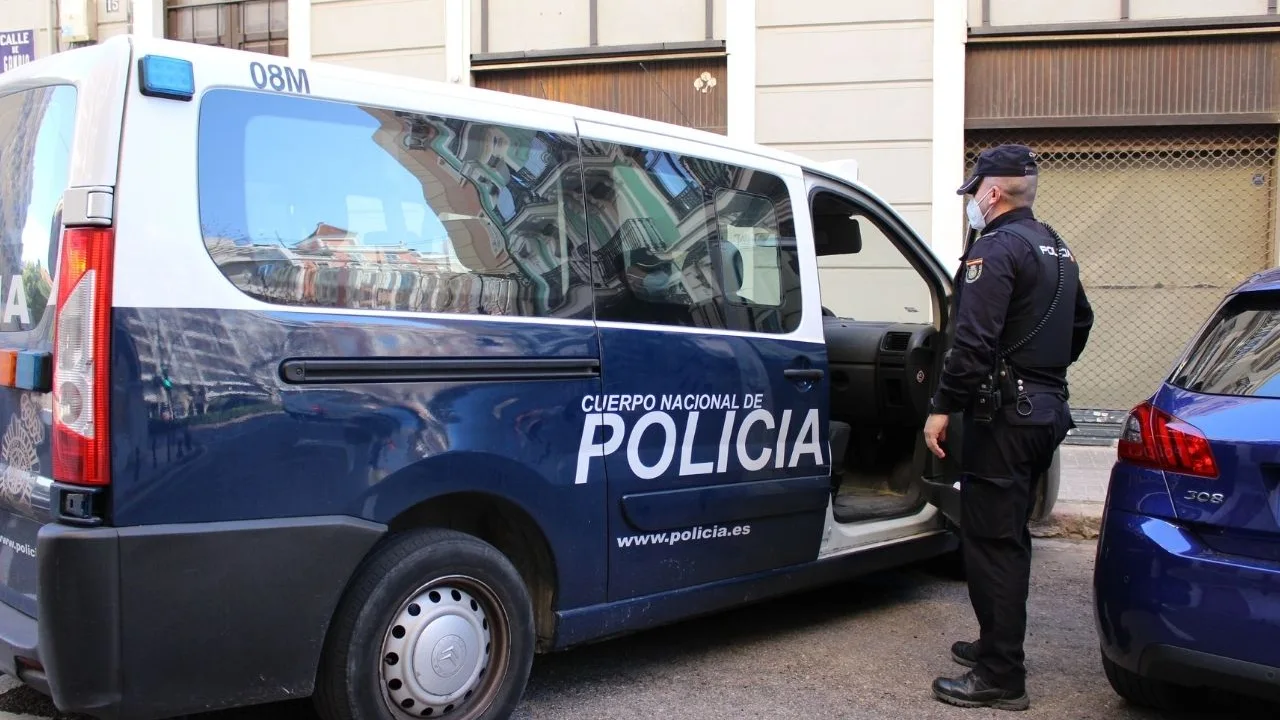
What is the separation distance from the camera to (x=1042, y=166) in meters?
9.18

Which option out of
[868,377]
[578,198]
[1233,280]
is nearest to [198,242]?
[578,198]

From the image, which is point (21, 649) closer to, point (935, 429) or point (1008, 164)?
point (935, 429)

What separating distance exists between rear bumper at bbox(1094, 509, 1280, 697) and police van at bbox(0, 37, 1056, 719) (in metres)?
1.26

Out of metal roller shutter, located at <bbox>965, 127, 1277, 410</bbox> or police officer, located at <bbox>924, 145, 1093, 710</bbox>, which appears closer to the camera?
police officer, located at <bbox>924, 145, 1093, 710</bbox>

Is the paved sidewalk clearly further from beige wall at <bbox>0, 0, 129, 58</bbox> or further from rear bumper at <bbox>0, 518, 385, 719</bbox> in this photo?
beige wall at <bbox>0, 0, 129, 58</bbox>

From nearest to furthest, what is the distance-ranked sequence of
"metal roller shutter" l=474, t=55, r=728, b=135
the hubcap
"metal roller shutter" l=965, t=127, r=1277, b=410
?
the hubcap, "metal roller shutter" l=965, t=127, r=1277, b=410, "metal roller shutter" l=474, t=55, r=728, b=135

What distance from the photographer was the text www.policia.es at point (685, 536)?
366 cm

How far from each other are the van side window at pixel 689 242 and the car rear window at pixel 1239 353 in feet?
4.73

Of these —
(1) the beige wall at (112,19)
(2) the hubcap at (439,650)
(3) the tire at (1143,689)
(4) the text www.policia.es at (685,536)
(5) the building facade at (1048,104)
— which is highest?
(1) the beige wall at (112,19)

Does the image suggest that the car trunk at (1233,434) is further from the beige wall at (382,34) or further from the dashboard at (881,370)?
the beige wall at (382,34)

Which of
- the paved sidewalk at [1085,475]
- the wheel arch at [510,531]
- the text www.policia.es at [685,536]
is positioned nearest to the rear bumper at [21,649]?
the wheel arch at [510,531]

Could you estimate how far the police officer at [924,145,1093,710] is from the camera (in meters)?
3.61

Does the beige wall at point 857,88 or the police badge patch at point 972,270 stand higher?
the beige wall at point 857,88

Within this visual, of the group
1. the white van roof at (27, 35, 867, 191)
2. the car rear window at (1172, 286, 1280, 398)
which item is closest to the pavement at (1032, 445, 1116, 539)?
the car rear window at (1172, 286, 1280, 398)
